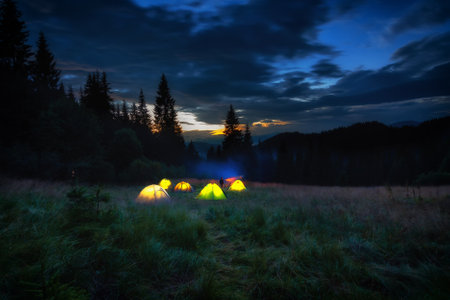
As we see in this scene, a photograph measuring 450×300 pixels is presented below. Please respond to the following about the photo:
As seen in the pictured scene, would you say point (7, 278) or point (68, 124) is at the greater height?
point (68, 124)

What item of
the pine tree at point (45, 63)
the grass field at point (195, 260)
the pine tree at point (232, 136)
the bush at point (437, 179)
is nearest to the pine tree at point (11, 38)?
the pine tree at point (45, 63)

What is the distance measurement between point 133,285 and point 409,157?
7700cm

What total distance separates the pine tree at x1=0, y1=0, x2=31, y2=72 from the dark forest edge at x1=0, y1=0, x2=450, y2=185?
3.2 inches

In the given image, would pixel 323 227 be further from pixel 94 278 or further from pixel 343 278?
pixel 94 278

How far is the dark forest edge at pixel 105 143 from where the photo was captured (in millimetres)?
17984

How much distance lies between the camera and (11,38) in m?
21.7

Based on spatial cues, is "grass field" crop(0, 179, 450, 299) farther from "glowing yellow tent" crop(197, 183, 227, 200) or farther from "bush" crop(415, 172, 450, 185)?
"bush" crop(415, 172, 450, 185)

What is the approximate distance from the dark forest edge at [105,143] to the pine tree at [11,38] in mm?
81

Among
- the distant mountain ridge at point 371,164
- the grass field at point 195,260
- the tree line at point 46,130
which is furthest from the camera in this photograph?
the distant mountain ridge at point 371,164

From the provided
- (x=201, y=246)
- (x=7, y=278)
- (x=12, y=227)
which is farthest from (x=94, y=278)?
(x=201, y=246)

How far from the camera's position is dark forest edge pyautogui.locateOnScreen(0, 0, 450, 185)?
18.0m

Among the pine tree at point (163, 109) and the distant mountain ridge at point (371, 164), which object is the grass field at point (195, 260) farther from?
the distant mountain ridge at point (371, 164)

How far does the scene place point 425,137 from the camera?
227 ft

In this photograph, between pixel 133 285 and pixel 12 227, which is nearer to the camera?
pixel 133 285
